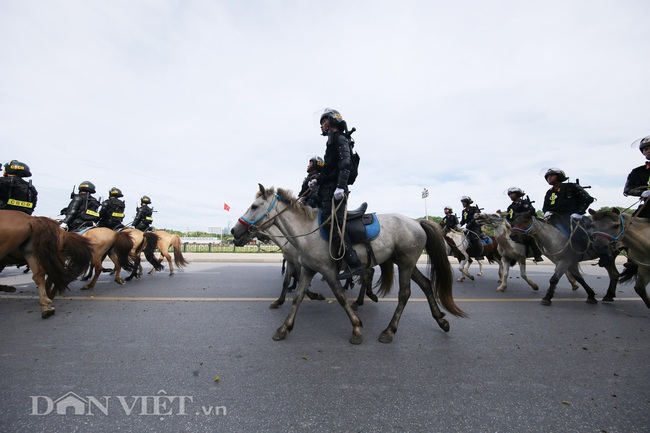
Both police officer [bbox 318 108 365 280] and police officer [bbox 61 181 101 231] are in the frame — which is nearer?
police officer [bbox 318 108 365 280]

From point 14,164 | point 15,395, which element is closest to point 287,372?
point 15,395

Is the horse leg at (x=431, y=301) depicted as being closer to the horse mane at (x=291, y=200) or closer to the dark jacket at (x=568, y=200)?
the horse mane at (x=291, y=200)

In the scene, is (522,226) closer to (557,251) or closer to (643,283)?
(557,251)

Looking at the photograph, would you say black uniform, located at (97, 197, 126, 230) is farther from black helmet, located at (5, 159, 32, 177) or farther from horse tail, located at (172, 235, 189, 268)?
black helmet, located at (5, 159, 32, 177)

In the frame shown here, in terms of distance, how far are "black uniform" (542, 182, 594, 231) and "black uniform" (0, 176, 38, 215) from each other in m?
12.0

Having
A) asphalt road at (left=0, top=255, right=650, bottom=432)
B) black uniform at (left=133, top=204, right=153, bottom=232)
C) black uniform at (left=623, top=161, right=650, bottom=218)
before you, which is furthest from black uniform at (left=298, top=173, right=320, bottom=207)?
black uniform at (left=133, top=204, right=153, bottom=232)

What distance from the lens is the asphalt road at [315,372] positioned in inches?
76.4

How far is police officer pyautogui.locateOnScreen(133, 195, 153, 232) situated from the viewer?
1093 centimetres

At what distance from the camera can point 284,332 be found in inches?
141

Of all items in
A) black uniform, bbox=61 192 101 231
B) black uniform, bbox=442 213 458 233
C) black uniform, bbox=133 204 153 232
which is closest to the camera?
black uniform, bbox=61 192 101 231

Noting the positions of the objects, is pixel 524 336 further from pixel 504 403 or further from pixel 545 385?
pixel 504 403

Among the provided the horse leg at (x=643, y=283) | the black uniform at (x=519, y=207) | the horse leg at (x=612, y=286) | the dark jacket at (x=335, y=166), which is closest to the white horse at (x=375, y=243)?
the dark jacket at (x=335, y=166)

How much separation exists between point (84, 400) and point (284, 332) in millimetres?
1950

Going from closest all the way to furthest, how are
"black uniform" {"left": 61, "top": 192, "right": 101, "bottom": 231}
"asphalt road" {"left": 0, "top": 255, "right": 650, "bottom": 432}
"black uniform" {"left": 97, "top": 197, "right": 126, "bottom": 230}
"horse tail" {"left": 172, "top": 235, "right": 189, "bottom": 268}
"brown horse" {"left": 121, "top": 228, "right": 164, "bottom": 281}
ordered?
"asphalt road" {"left": 0, "top": 255, "right": 650, "bottom": 432} → "black uniform" {"left": 61, "top": 192, "right": 101, "bottom": 231} → "brown horse" {"left": 121, "top": 228, "right": 164, "bottom": 281} → "black uniform" {"left": 97, "top": 197, "right": 126, "bottom": 230} → "horse tail" {"left": 172, "top": 235, "right": 189, "bottom": 268}
